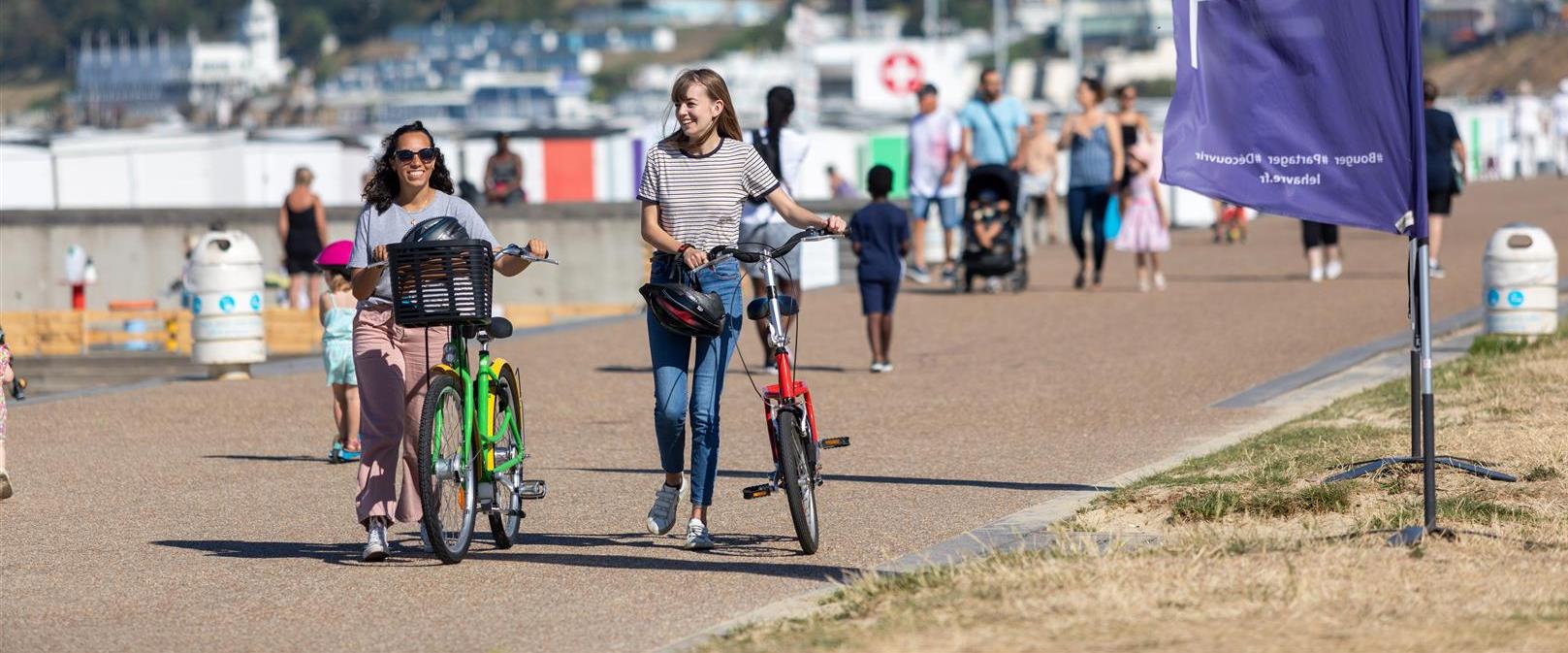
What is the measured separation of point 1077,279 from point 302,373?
7156 millimetres

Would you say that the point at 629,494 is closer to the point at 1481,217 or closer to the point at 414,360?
the point at 414,360

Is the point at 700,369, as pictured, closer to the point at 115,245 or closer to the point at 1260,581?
the point at 1260,581

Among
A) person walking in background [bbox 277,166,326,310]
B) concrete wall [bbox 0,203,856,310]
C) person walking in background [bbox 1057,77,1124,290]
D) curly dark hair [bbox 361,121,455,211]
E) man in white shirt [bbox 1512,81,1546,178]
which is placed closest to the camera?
curly dark hair [bbox 361,121,455,211]

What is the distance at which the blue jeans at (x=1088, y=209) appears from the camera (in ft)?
62.7

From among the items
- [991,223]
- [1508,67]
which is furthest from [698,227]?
[1508,67]

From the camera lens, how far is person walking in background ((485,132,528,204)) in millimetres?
25812

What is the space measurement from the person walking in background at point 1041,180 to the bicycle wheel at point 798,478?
17.4 meters

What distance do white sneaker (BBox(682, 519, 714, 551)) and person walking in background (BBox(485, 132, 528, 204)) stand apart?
59.1 feet

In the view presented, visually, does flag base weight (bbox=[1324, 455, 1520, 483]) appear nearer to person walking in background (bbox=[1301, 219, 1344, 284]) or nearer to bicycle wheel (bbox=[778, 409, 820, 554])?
bicycle wheel (bbox=[778, 409, 820, 554])

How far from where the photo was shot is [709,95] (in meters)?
7.89

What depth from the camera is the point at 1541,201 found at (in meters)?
33.2

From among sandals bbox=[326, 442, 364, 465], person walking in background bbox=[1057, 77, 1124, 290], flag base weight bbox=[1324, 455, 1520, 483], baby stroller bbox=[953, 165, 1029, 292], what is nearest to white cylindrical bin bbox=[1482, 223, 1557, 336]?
person walking in background bbox=[1057, 77, 1124, 290]

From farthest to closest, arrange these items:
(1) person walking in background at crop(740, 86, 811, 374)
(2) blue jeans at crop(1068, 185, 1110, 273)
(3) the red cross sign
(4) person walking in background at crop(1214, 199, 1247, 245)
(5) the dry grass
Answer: (3) the red cross sign, (4) person walking in background at crop(1214, 199, 1247, 245), (2) blue jeans at crop(1068, 185, 1110, 273), (1) person walking in background at crop(740, 86, 811, 374), (5) the dry grass

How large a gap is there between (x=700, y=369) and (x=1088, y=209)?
39.2ft
